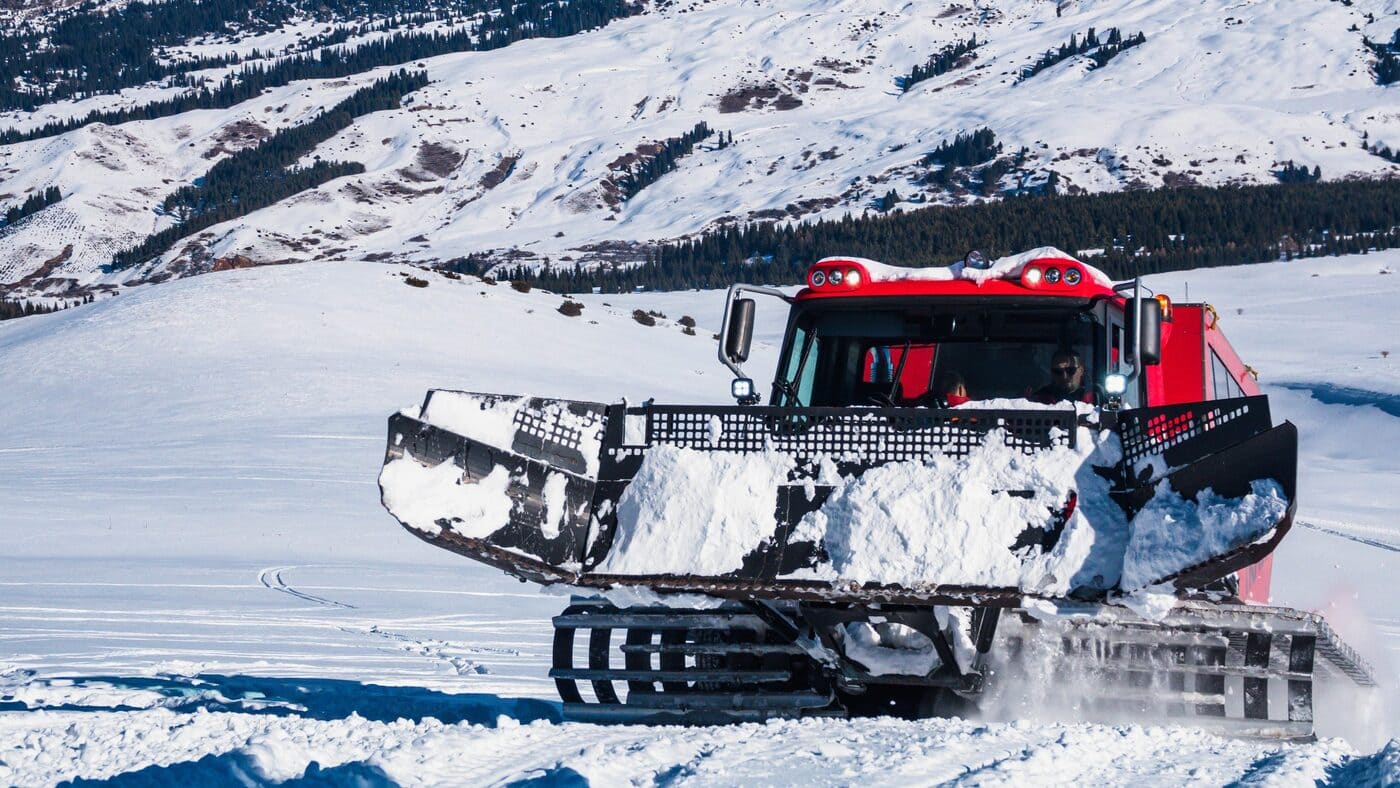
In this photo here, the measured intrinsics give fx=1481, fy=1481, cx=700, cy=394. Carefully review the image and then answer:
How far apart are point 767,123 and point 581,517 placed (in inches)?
5665

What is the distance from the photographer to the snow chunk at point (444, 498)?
5.41 metres

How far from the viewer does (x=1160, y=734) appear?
17.2 ft

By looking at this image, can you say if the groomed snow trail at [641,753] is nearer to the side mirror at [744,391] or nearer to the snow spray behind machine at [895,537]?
the snow spray behind machine at [895,537]

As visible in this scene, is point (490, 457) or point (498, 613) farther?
point (498, 613)

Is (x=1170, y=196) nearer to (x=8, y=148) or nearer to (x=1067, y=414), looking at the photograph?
(x=1067, y=414)

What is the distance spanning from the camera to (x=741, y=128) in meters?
146

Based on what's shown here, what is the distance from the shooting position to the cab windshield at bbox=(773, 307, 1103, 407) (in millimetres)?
6707

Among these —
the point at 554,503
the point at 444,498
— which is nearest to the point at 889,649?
the point at 554,503

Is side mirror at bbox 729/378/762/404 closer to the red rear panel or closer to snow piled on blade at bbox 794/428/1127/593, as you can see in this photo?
snow piled on blade at bbox 794/428/1127/593

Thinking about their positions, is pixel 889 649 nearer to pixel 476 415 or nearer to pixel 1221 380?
pixel 476 415

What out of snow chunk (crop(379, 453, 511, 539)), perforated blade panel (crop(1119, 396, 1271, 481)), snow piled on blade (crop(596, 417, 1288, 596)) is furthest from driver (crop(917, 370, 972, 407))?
snow chunk (crop(379, 453, 511, 539))

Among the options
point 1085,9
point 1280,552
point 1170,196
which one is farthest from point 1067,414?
→ point 1085,9

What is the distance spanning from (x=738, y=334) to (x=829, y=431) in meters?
1.27

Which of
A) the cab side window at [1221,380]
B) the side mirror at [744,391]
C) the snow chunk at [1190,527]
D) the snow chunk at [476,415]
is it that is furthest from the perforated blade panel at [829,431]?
the cab side window at [1221,380]
